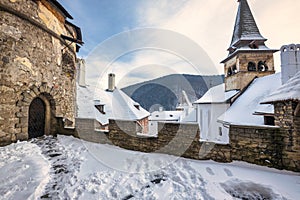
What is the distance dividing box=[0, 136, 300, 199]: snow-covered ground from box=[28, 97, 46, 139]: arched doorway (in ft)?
5.96

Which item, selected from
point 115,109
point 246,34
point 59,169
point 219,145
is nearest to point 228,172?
point 219,145

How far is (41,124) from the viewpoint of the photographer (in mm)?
6668

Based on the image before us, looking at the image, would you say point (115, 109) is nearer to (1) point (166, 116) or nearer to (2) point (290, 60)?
(2) point (290, 60)

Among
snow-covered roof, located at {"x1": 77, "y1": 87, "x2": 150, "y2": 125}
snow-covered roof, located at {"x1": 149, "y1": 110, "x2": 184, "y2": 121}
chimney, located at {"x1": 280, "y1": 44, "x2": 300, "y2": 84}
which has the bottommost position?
snow-covered roof, located at {"x1": 149, "y1": 110, "x2": 184, "y2": 121}

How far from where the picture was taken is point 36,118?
6438 millimetres

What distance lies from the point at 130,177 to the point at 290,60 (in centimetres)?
1031

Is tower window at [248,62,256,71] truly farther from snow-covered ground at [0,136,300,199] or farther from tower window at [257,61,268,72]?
snow-covered ground at [0,136,300,199]

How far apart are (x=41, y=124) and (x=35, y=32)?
4168mm

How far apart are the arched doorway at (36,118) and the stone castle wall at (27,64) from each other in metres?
0.20

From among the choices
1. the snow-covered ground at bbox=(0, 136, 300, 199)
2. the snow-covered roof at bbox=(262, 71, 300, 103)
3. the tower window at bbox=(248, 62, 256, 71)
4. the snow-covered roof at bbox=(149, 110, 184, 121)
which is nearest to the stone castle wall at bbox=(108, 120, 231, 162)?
the snow-covered ground at bbox=(0, 136, 300, 199)

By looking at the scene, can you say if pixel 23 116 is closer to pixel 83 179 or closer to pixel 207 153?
pixel 83 179

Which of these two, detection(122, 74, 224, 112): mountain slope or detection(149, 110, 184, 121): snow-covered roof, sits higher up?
detection(122, 74, 224, 112): mountain slope

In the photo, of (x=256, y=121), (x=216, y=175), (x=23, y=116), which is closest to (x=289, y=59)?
(x=256, y=121)

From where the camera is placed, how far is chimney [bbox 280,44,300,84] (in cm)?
763
